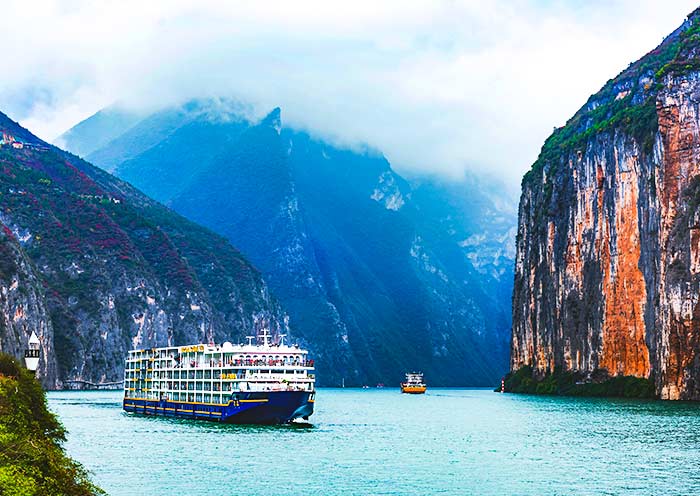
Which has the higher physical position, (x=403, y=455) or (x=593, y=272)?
(x=593, y=272)

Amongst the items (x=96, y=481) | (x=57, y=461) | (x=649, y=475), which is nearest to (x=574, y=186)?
(x=649, y=475)

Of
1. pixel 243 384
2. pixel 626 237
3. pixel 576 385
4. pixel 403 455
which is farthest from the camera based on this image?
pixel 576 385

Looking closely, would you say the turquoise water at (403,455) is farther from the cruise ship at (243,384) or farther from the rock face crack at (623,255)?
the rock face crack at (623,255)

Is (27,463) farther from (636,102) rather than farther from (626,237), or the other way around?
(636,102)

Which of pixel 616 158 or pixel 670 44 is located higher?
pixel 670 44

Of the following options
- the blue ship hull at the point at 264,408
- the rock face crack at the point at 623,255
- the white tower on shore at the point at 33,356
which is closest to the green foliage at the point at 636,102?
the rock face crack at the point at 623,255

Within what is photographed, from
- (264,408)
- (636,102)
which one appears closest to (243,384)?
(264,408)

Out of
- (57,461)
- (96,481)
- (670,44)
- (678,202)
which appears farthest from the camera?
(670,44)

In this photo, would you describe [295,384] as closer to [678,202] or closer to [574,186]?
[678,202]
